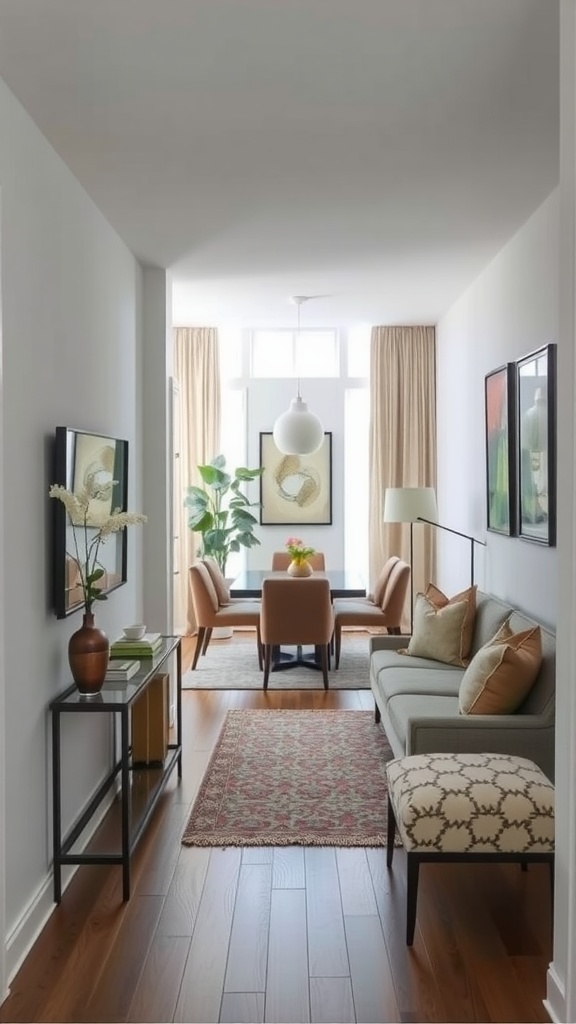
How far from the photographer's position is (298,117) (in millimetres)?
3076

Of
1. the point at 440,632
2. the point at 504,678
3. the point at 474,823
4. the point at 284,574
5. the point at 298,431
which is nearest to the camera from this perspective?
the point at 474,823

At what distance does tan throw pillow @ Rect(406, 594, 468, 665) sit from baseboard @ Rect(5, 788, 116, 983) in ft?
7.37

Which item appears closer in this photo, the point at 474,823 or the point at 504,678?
the point at 474,823

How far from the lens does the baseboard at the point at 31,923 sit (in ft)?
8.52

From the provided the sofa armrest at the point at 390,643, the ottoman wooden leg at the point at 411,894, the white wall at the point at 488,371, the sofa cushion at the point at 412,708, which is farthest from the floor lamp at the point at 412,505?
the ottoman wooden leg at the point at 411,894

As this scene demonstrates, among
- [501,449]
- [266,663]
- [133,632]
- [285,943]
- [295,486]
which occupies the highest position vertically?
[501,449]

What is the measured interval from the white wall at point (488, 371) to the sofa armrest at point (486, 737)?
510 millimetres

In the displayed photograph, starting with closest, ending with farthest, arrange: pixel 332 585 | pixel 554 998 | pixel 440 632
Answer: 1. pixel 554 998
2. pixel 440 632
3. pixel 332 585

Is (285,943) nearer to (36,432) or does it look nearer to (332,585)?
(36,432)

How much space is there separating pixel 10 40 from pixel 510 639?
2.78 metres

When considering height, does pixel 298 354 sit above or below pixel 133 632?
above

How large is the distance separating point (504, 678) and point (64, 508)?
181 cm

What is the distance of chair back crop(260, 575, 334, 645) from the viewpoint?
5934mm

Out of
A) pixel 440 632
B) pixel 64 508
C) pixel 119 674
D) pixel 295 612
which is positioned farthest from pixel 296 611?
pixel 64 508
